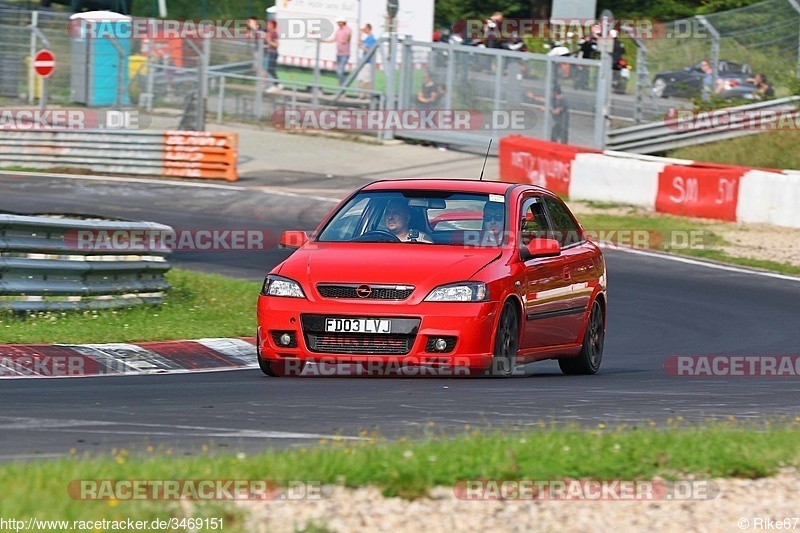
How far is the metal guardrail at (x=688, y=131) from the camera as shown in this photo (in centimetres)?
2642

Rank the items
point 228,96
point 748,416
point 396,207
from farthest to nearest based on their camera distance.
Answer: point 228,96, point 396,207, point 748,416

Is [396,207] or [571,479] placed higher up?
[396,207]

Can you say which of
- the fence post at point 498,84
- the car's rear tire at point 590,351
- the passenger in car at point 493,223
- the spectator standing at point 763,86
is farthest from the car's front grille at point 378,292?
the fence post at point 498,84

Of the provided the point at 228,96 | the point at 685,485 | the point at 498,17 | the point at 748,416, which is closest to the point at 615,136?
the point at 498,17

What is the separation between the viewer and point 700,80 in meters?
26.6

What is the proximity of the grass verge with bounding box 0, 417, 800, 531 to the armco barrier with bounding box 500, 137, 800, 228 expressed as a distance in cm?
1502

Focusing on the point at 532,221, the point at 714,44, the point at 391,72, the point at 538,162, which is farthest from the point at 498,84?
the point at 532,221

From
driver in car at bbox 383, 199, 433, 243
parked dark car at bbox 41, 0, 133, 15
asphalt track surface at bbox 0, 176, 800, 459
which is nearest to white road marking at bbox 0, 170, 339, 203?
asphalt track surface at bbox 0, 176, 800, 459

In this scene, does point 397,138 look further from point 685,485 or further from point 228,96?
point 685,485

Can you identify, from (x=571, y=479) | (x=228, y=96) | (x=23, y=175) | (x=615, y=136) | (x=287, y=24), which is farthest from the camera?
(x=287, y=24)

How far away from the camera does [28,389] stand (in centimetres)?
883

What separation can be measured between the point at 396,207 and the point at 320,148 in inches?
819

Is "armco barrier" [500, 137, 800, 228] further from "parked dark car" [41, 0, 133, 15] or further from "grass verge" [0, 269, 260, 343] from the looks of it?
"parked dark car" [41, 0, 133, 15]

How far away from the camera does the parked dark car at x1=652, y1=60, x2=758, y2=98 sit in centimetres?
2634
